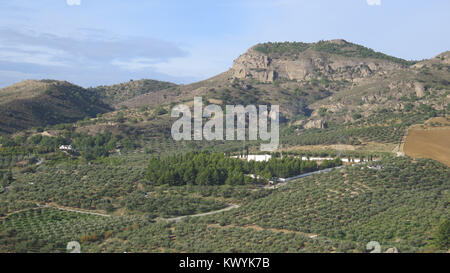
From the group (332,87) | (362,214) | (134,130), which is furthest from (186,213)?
(332,87)

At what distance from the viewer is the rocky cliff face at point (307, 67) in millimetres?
121062

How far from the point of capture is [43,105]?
98.9m

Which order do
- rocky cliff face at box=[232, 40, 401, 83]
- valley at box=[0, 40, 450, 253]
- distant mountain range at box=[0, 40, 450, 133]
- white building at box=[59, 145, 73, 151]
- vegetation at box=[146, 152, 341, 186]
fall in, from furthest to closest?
rocky cliff face at box=[232, 40, 401, 83] → distant mountain range at box=[0, 40, 450, 133] → white building at box=[59, 145, 73, 151] → vegetation at box=[146, 152, 341, 186] → valley at box=[0, 40, 450, 253]

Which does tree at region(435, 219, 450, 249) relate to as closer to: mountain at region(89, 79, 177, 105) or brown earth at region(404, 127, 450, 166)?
brown earth at region(404, 127, 450, 166)

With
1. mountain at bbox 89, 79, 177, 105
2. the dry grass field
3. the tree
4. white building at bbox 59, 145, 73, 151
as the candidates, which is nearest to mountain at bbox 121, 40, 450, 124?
the dry grass field

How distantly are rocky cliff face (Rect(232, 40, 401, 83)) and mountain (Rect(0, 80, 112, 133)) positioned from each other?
1625 inches

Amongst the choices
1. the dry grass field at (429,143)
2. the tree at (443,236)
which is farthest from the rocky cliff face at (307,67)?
the tree at (443,236)

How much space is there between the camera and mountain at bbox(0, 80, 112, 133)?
88188 mm

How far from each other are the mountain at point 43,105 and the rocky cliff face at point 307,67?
41.3 metres

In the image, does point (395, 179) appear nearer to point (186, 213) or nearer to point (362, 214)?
point (362, 214)

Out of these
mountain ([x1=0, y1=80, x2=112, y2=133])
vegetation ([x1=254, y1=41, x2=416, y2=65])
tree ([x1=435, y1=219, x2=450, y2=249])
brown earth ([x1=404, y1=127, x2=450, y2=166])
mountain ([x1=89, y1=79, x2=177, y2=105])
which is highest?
vegetation ([x1=254, y1=41, x2=416, y2=65])

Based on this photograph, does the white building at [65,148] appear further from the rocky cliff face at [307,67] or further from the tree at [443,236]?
the rocky cliff face at [307,67]

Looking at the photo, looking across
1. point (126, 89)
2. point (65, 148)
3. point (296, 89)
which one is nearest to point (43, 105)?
point (65, 148)

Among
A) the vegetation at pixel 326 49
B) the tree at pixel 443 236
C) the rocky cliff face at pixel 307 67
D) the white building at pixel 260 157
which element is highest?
the vegetation at pixel 326 49
